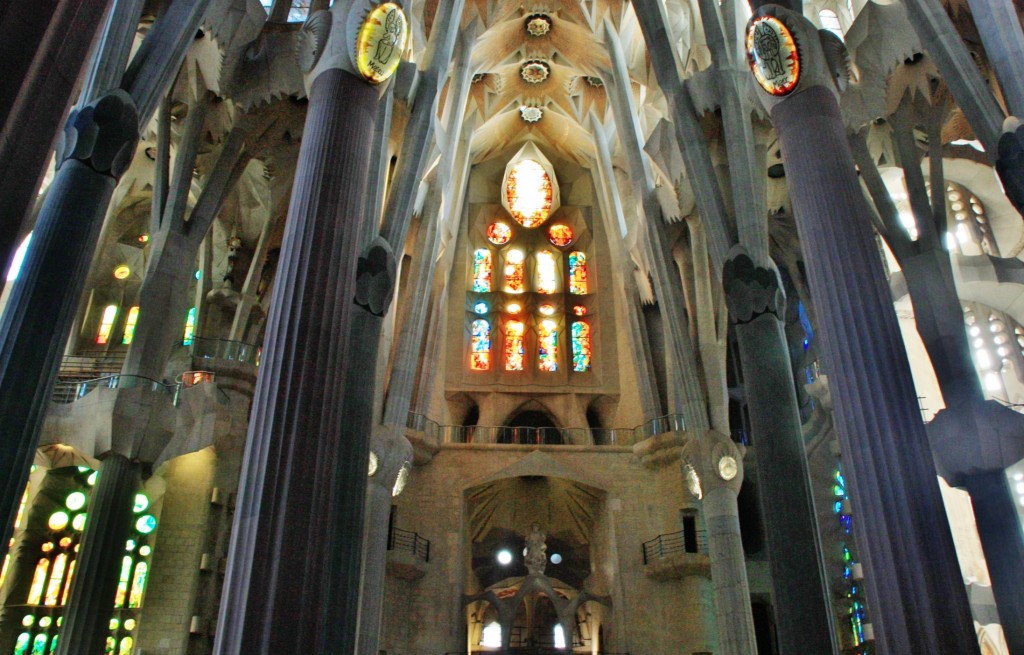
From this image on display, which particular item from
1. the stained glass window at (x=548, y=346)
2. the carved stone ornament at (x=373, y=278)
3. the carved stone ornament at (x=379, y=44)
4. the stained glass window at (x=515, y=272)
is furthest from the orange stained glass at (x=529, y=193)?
the carved stone ornament at (x=379, y=44)

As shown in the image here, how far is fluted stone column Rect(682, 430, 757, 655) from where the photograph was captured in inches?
577

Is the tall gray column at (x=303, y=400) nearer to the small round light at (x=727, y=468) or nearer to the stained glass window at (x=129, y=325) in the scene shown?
the small round light at (x=727, y=468)

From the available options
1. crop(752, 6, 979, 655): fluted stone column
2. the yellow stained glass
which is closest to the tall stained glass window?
the yellow stained glass

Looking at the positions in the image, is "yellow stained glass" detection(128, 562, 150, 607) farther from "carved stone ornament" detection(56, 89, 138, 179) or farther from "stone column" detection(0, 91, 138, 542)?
"carved stone ornament" detection(56, 89, 138, 179)

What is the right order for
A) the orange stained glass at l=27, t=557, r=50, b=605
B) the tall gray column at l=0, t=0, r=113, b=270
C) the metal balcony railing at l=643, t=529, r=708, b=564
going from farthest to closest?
the metal balcony railing at l=643, t=529, r=708, b=564 < the orange stained glass at l=27, t=557, r=50, b=605 < the tall gray column at l=0, t=0, r=113, b=270

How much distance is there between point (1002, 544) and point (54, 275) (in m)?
10.9

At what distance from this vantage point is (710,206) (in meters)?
12.2

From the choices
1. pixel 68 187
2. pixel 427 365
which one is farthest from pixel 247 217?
pixel 68 187

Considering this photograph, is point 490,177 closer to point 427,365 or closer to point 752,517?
point 427,365

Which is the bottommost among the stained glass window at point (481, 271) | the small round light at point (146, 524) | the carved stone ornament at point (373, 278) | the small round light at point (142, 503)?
the small round light at point (146, 524)

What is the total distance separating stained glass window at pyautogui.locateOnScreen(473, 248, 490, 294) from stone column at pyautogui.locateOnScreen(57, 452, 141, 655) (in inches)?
628

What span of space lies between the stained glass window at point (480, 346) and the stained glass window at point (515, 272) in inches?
66.2

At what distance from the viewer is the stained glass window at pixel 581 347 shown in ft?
80.9

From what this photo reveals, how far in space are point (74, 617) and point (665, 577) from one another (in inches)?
534
